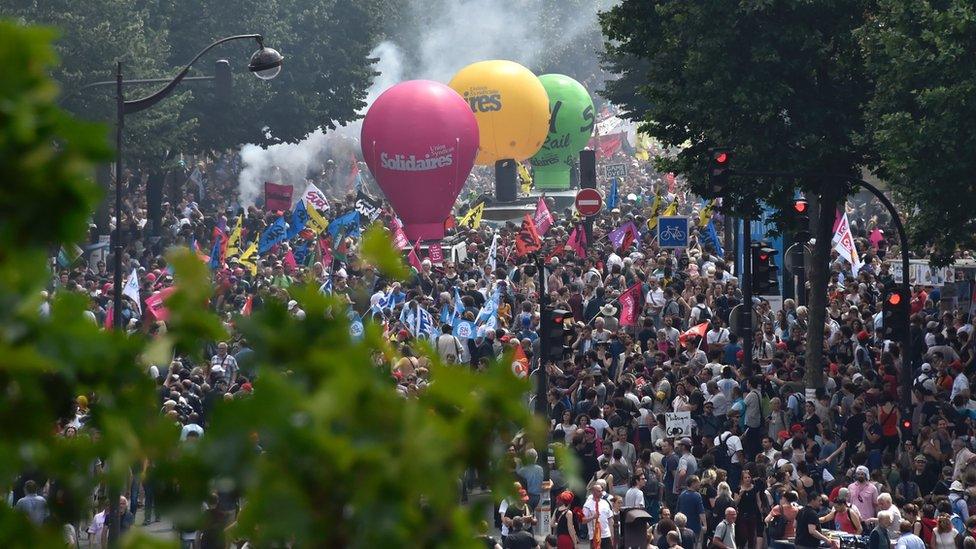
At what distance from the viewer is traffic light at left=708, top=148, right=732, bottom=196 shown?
23.8 metres

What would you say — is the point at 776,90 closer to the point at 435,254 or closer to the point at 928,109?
the point at 928,109

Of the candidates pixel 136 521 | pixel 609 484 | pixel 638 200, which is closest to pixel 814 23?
pixel 609 484

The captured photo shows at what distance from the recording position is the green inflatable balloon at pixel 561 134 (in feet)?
207

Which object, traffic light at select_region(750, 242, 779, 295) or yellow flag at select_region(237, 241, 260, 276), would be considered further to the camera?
yellow flag at select_region(237, 241, 260, 276)

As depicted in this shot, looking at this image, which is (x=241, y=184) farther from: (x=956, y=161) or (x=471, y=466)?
(x=471, y=466)

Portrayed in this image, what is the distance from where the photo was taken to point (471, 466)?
10.0 ft

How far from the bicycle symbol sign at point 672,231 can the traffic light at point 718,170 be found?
613 centimetres

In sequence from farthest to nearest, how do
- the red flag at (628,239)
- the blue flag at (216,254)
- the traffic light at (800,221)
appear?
1. the red flag at (628,239)
2. the blue flag at (216,254)
3. the traffic light at (800,221)

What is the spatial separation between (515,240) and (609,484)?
66.2 feet

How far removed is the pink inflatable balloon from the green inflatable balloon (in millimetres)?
16365

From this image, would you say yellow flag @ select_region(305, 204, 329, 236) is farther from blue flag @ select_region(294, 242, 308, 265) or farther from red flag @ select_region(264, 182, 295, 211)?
red flag @ select_region(264, 182, 295, 211)

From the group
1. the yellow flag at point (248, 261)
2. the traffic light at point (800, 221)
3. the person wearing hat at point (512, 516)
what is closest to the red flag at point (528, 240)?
the yellow flag at point (248, 261)

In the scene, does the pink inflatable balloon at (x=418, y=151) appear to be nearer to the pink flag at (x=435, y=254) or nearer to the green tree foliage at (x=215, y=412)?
the pink flag at (x=435, y=254)

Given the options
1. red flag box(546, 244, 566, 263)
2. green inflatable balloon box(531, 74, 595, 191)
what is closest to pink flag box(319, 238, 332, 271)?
red flag box(546, 244, 566, 263)
